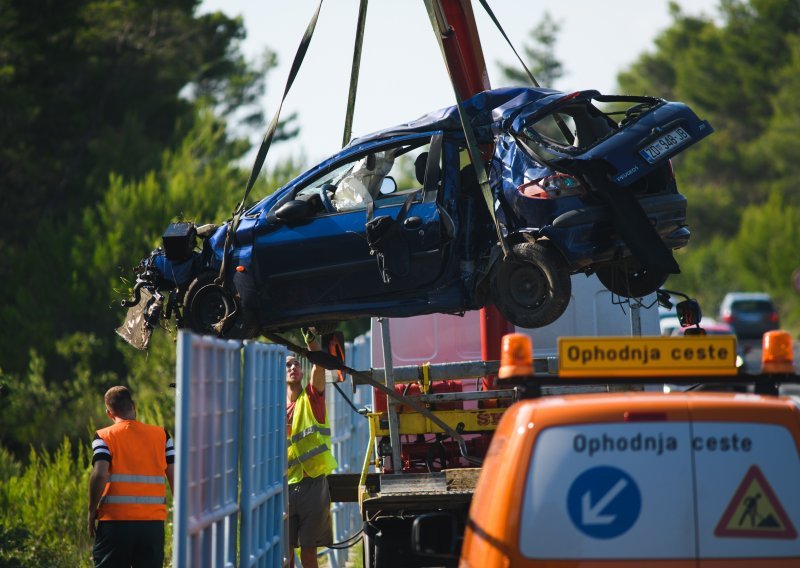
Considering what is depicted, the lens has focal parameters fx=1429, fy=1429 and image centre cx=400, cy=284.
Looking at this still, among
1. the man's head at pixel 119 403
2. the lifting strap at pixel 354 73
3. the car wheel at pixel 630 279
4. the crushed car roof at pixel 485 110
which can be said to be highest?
the lifting strap at pixel 354 73

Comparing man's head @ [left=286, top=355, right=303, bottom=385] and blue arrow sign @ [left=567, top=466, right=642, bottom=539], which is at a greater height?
man's head @ [left=286, top=355, right=303, bottom=385]

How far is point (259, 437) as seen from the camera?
8.84 metres

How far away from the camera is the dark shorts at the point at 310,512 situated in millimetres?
11164

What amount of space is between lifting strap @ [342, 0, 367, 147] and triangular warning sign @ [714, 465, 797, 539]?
7123mm

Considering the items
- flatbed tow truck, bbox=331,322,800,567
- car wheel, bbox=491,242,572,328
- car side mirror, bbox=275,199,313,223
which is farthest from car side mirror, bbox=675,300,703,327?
flatbed tow truck, bbox=331,322,800,567

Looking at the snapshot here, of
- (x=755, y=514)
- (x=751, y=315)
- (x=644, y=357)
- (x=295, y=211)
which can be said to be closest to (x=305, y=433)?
(x=295, y=211)

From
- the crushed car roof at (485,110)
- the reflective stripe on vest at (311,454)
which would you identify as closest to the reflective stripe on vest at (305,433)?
the reflective stripe on vest at (311,454)

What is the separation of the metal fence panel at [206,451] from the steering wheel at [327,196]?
6.91 feet

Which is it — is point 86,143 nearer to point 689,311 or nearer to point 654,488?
point 689,311

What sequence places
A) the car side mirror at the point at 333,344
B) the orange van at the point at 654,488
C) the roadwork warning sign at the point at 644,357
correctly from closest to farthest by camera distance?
the orange van at the point at 654,488, the roadwork warning sign at the point at 644,357, the car side mirror at the point at 333,344

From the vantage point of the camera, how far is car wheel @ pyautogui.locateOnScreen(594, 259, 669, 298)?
10.1 meters

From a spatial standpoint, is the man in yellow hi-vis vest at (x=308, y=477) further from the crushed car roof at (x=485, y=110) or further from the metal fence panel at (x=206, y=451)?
the metal fence panel at (x=206, y=451)

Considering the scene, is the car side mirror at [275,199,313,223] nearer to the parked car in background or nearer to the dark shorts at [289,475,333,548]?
the dark shorts at [289,475,333,548]

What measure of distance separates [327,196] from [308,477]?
237 cm
